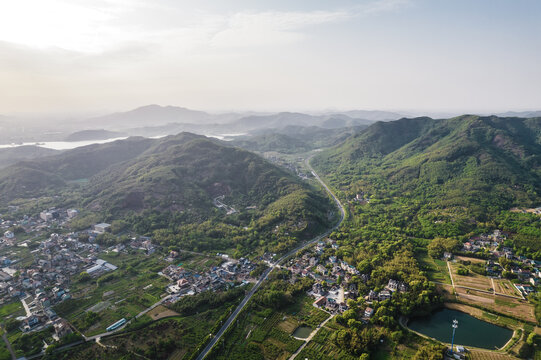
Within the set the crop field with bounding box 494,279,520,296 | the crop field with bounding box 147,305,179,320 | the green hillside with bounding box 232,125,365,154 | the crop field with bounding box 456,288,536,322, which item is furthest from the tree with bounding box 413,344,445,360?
the green hillside with bounding box 232,125,365,154

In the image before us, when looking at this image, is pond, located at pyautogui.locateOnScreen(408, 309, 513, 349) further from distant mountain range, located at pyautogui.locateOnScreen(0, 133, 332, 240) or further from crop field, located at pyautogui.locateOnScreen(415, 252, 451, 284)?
distant mountain range, located at pyautogui.locateOnScreen(0, 133, 332, 240)

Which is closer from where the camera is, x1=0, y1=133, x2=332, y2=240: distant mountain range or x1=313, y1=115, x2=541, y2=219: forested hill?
x1=313, y1=115, x2=541, y2=219: forested hill

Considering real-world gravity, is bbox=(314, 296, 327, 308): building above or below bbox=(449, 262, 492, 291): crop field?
below

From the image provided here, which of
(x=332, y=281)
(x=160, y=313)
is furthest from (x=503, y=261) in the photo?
(x=160, y=313)

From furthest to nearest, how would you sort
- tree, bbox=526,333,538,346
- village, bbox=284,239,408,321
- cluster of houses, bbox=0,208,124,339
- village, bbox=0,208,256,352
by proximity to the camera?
village, bbox=0,208,256,352 < village, bbox=284,239,408,321 < cluster of houses, bbox=0,208,124,339 < tree, bbox=526,333,538,346

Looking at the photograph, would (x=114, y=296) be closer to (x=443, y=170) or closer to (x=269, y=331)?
(x=269, y=331)

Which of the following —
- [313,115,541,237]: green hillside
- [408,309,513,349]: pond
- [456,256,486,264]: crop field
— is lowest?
[408,309,513,349]: pond

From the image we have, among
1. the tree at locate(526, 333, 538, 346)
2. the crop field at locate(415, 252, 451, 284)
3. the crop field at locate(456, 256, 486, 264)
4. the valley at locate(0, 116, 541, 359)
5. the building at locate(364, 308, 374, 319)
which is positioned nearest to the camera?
the tree at locate(526, 333, 538, 346)
